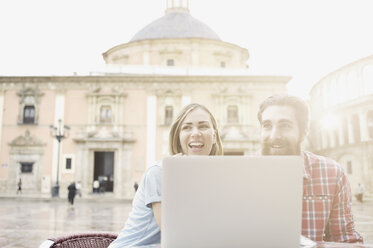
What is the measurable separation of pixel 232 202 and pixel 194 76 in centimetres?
2328

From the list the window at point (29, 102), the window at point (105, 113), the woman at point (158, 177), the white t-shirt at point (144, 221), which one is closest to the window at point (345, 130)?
the window at point (105, 113)

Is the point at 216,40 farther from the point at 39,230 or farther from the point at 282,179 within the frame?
the point at 282,179

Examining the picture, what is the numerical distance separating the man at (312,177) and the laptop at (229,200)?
2.93 feet

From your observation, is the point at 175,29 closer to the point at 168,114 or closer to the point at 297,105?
the point at 168,114

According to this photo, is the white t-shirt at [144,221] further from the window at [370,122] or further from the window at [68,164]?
the window at [370,122]

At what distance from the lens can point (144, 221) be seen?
6.44 feet

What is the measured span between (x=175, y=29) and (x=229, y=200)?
28635 mm

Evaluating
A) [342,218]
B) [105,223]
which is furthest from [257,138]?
[342,218]

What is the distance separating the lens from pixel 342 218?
7.20 ft

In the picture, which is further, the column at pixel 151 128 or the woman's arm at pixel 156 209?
the column at pixel 151 128

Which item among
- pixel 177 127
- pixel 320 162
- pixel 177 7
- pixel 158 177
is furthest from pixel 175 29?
pixel 158 177

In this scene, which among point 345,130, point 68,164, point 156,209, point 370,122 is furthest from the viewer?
point 345,130

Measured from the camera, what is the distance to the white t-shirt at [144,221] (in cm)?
188

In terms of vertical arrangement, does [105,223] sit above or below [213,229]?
below
